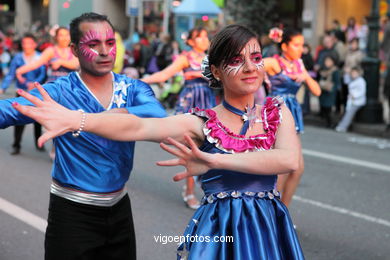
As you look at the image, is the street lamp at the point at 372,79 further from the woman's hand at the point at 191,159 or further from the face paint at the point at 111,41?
the woman's hand at the point at 191,159

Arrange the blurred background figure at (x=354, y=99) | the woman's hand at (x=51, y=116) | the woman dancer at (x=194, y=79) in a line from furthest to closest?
the blurred background figure at (x=354, y=99) < the woman dancer at (x=194, y=79) < the woman's hand at (x=51, y=116)

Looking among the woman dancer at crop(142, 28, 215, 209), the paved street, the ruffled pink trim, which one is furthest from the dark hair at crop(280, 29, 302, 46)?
the ruffled pink trim

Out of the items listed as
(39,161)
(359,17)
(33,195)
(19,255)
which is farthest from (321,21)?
(19,255)

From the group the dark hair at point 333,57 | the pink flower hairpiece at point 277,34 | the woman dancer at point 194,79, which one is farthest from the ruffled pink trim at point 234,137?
the dark hair at point 333,57

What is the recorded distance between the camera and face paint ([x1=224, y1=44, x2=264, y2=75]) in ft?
10.1

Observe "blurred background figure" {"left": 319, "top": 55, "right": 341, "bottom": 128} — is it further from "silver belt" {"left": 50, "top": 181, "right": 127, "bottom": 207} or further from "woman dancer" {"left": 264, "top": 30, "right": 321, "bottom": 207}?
"silver belt" {"left": 50, "top": 181, "right": 127, "bottom": 207}

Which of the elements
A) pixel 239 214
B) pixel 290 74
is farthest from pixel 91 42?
pixel 290 74

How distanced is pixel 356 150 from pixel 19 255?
267 inches

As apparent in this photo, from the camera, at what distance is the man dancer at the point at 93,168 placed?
3426 millimetres

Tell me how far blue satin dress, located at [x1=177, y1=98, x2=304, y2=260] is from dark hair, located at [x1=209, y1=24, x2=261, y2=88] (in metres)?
0.27

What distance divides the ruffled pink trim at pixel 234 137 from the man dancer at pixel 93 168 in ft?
1.02

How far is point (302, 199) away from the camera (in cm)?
733

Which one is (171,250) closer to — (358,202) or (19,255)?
(19,255)

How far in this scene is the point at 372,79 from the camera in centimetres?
1336
